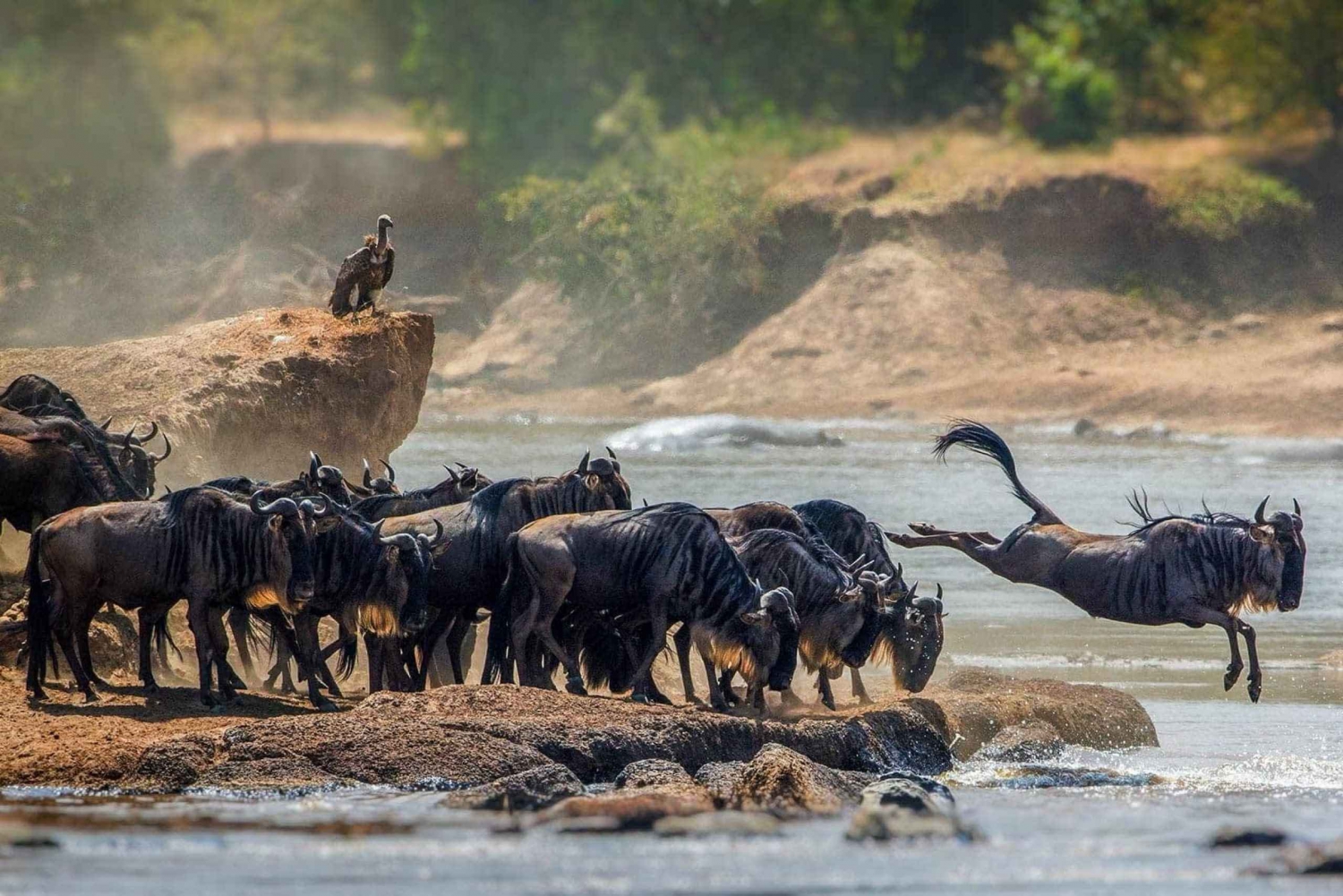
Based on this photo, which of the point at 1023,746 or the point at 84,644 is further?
the point at 1023,746

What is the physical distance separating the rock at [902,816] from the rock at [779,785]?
184 mm

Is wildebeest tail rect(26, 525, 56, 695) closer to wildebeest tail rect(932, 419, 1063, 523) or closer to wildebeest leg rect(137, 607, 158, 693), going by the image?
wildebeest leg rect(137, 607, 158, 693)

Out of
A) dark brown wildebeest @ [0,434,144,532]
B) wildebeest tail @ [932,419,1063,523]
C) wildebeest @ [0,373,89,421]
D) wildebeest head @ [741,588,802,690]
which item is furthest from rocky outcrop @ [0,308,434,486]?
wildebeest head @ [741,588,802,690]

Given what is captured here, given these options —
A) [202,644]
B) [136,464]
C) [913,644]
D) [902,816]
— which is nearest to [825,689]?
[913,644]

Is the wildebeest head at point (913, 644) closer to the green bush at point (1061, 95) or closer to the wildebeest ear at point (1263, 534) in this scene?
the wildebeest ear at point (1263, 534)

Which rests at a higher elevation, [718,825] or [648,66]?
[648,66]

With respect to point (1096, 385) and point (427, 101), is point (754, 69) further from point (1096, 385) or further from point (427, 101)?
point (1096, 385)

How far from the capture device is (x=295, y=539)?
11.1 metres

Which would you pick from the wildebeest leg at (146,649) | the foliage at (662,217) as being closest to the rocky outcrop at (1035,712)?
the wildebeest leg at (146,649)

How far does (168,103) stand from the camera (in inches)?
1874

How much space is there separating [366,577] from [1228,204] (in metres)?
36.7

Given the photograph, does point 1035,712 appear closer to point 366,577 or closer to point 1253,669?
point 1253,669

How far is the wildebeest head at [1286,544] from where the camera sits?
42.8 feet

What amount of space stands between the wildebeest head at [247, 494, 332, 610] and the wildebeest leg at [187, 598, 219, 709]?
0.44m
